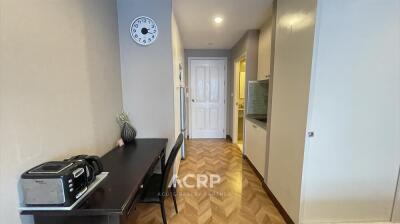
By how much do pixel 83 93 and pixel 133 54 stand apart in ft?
2.83

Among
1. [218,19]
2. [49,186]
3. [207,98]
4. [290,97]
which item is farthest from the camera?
[207,98]

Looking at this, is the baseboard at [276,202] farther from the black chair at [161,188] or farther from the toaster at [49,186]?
the toaster at [49,186]

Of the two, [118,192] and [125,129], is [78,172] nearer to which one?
[118,192]

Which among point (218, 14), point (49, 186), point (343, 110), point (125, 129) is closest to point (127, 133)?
point (125, 129)

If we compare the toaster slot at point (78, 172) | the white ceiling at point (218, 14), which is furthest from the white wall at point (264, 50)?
the toaster slot at point (78, 172)

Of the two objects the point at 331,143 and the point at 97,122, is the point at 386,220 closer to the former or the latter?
the point at 331,143

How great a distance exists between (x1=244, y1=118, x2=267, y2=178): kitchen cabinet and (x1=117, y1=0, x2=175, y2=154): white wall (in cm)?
128

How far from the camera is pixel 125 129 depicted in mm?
2055

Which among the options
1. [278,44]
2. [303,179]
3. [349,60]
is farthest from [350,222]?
[278,44]

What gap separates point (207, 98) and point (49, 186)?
3880 millimetres

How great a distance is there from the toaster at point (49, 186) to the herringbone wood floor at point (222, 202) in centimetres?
112

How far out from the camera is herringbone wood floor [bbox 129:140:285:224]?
1845 mm

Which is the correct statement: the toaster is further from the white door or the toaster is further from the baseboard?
the white door

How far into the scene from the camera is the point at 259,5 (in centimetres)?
221
